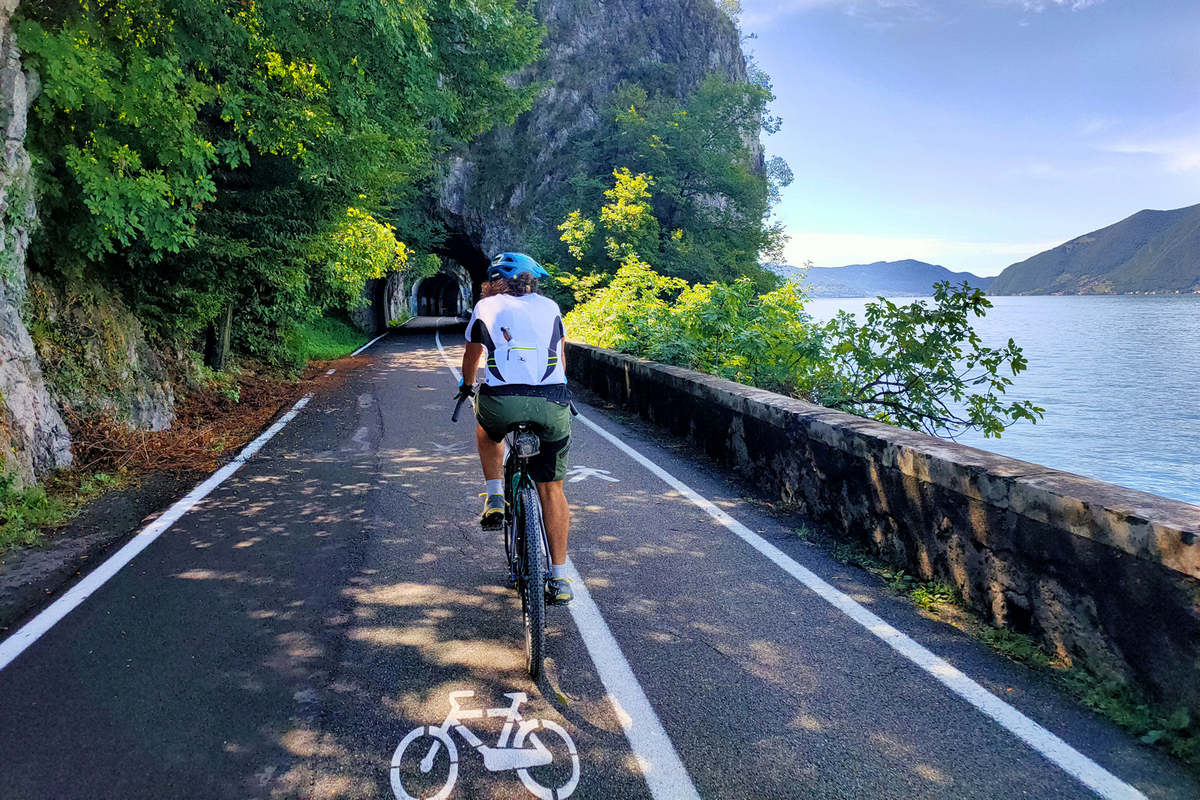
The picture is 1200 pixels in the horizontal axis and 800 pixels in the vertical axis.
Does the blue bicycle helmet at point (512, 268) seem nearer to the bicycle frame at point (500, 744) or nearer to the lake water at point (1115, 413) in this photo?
the bicycle frame at point (500, 744)

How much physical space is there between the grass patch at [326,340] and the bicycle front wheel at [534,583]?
1511cm

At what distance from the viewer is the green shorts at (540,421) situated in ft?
12.2

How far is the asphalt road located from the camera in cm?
267

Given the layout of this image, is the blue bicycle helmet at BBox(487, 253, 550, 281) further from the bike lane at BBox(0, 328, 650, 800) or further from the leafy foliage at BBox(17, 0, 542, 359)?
the leafy foliage at BBox(17, 0, 542, 359)

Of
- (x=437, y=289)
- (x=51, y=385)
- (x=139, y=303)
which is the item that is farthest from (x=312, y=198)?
(x=437, y=289)

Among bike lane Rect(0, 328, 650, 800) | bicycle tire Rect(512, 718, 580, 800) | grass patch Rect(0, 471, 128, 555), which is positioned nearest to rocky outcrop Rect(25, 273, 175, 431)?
grass patch Rect(0, 471, 128, 555)

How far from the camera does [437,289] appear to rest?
8975 centimetres

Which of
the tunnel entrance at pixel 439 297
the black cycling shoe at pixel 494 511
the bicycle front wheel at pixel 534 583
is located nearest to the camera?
the bicycle front wheel at pixel 534 583

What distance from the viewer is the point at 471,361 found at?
13.3 ft

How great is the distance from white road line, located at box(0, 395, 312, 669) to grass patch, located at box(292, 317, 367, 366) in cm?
1110

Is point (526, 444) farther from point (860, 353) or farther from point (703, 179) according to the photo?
point (703, 179)

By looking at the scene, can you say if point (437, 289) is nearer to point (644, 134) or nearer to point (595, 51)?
point (595, 51)

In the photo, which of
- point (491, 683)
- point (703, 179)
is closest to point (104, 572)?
point (491, 683)

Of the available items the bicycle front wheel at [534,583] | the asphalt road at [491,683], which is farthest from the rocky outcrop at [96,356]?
the bicycle front wheel at [534,583]
